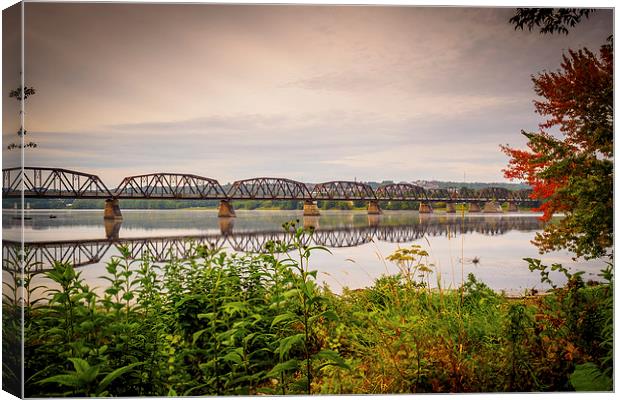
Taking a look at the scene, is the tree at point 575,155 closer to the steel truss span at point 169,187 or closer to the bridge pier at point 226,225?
the bridge pier at point 226,225

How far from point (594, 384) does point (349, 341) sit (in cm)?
190

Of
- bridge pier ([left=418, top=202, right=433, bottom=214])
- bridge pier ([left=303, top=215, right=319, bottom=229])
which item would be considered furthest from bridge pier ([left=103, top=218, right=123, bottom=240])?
bridge pier ([left=418, top=202, right=433, bottom=214])

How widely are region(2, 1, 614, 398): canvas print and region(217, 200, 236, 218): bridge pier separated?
0.03 m

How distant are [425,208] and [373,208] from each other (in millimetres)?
551

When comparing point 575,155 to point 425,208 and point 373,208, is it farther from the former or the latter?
point 373,208

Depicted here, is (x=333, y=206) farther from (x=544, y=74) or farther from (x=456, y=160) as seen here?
(x=544, y=74)

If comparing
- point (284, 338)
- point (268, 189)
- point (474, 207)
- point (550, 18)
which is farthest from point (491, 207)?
point (284, 338)

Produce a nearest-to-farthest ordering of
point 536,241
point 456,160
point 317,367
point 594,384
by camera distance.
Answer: point 317,367, point 594,384, point 536,241, point 456,160

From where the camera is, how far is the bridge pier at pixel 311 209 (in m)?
5.29

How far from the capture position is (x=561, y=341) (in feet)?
12.6

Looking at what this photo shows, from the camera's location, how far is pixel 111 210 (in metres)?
5.00

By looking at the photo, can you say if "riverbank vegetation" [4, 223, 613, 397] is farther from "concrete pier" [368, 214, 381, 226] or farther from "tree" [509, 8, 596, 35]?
"tree" [509, 8, 596, 35]

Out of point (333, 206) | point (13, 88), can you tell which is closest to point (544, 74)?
point (333, 206)

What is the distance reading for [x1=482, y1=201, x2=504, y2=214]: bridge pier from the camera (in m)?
5.36
